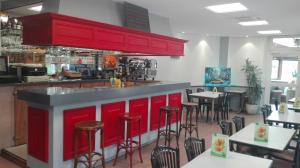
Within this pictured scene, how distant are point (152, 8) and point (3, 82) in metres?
3.20

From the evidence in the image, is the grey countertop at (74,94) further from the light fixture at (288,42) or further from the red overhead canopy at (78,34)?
the light fixture at (288,42)

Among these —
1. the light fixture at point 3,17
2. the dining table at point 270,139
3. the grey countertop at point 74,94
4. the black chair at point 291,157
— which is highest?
the light fixture at point 3,17

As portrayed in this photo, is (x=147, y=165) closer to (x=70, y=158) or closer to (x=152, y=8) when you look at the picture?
(x=70, y=158)

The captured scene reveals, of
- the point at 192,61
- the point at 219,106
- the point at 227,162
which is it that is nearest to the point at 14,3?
the point at 227,162

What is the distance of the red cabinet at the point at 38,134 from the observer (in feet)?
11.5

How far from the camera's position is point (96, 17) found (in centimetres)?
444

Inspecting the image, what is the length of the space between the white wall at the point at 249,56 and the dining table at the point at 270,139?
630cm

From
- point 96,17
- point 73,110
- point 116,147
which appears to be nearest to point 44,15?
point 96,17

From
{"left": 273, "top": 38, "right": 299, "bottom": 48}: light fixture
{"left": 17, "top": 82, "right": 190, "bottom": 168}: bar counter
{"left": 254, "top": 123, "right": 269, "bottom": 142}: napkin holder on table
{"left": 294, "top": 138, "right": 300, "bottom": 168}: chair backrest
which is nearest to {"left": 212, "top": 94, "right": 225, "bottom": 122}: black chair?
{"left": 273, "top": 38, "right": 299, "bottom": 48}: light fixture

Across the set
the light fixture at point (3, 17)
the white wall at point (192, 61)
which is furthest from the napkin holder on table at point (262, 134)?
the white wall at point (192, 61)

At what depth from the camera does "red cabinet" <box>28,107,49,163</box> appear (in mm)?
3494

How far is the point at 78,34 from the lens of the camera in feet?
13.0

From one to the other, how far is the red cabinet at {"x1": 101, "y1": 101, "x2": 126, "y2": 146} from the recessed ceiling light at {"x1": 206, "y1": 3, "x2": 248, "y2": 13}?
2623 mm

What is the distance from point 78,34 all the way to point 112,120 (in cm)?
147
